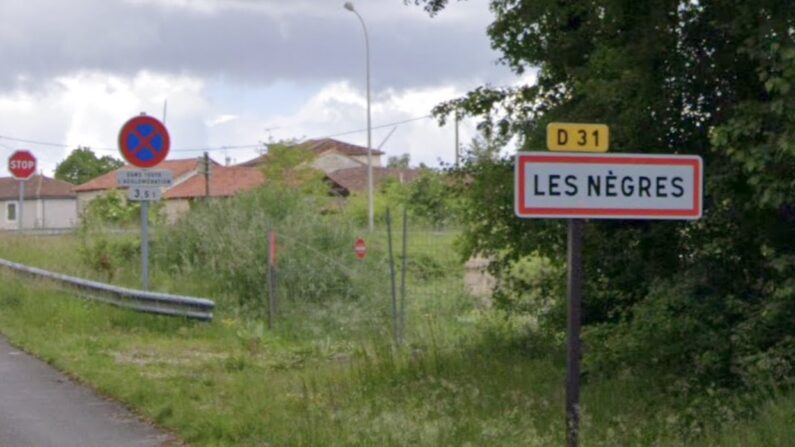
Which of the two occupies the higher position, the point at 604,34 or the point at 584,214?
the point at 604,34

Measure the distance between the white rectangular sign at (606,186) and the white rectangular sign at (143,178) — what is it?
10.1 meters

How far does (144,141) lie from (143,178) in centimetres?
47

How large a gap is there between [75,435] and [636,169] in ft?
16.7

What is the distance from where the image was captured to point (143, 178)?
1755cm

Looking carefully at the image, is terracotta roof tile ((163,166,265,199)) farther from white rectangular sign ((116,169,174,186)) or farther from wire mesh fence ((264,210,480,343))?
white rectangular sign ((116,169,174,186))

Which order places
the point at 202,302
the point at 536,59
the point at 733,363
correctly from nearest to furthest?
the point at 733,363, the point at 536,59, the point at 202,302

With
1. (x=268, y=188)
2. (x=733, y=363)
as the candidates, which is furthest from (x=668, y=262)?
(x=268, y=188)

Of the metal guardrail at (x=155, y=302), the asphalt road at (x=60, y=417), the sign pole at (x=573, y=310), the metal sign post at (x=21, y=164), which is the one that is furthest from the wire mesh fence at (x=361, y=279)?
the sign pole at (x=573, y=310)

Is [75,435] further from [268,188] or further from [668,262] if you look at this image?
[268,188]

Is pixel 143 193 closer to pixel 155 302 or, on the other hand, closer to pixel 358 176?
pixel 155 302

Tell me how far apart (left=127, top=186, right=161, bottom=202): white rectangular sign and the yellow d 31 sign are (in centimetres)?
1014

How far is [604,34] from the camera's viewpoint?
45.3 ft

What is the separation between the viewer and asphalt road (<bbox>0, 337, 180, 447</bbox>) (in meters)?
10.8

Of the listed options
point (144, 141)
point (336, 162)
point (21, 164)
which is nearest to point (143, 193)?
point (144, 141)
